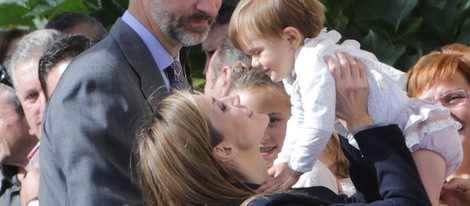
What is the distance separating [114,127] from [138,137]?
9.6 inches

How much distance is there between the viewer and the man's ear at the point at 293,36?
430cm

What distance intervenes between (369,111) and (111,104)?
83cm

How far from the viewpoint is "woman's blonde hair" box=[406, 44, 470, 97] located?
15.9ft

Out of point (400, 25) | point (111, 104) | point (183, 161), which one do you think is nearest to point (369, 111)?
point (183, 161)

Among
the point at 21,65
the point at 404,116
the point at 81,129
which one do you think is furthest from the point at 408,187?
the point at 21,65

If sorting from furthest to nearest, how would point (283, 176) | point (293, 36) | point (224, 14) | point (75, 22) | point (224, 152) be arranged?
point (75, 22) < point (224, 14) < point (293, 36) < point (283, 176) < point (224, 152)

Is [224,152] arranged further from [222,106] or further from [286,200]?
[286,200]

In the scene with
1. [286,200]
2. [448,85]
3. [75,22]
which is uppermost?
[286,200]

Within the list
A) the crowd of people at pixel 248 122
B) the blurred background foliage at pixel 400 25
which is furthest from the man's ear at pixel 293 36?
the blurred background foliage at pixel 400 25

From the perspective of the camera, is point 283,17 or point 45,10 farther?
point 45,10

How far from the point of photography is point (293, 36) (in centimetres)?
432

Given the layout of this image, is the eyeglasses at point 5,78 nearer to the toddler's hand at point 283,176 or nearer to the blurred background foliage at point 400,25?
the blurred background foliage at point 400,25

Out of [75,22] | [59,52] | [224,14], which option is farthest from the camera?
[75,22]

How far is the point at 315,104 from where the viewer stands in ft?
13.0
